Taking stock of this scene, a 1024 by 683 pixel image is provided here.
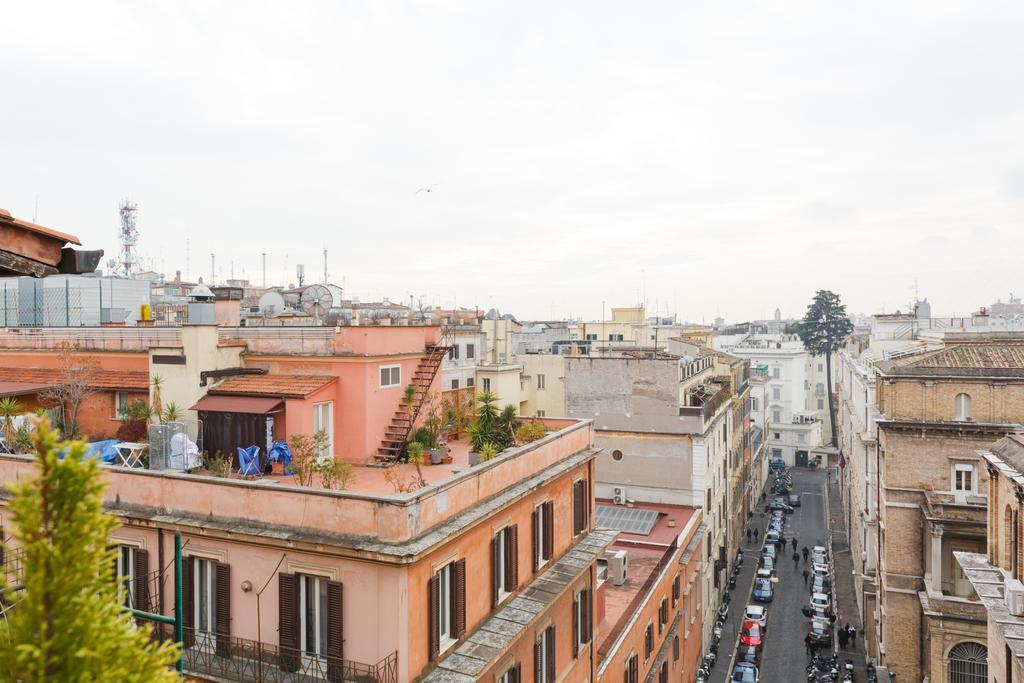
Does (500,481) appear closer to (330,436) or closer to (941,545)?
(330,436)

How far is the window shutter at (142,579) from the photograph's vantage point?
13.3 metres

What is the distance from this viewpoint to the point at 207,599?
13188 mm

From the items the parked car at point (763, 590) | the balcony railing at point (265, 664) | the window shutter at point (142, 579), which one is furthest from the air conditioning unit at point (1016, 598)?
the parked car at point (763, 590)

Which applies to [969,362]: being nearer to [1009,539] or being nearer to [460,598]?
[1009,539]

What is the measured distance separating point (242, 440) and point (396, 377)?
4.18m

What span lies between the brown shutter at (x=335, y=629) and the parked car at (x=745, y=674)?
2838 cm

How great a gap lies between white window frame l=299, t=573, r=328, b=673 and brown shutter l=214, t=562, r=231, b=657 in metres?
1.53

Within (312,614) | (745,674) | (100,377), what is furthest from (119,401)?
(745,674)

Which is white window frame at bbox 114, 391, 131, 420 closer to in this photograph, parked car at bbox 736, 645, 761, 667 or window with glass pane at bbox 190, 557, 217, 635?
window with glass pane at bbox 190, 557, 217, 635

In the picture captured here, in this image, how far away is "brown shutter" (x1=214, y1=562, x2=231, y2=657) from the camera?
506 inches

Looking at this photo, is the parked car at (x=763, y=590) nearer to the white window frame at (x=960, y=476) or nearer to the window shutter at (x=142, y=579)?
the white window frame at (x=960, y=476)

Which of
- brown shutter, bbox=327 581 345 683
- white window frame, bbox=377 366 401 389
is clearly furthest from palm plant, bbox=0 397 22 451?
brown shutter, bbox=327 581 345 683

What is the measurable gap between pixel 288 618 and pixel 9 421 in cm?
1037

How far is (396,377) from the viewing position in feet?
64.3
